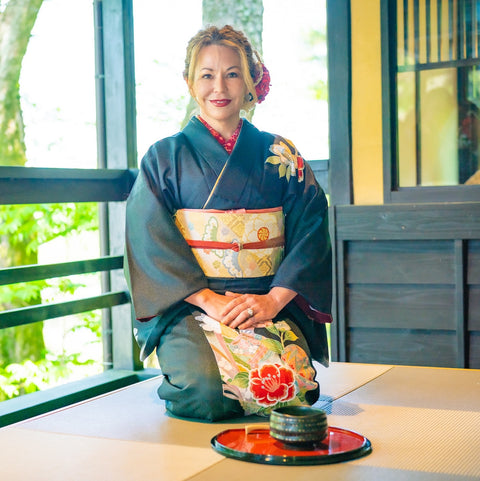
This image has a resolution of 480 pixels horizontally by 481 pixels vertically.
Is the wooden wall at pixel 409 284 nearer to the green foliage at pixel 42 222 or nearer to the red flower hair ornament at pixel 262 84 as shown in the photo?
the red flower hair ornament at pixel 262 84

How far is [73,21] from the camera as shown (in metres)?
4.20

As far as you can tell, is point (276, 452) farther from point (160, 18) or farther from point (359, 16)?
point (160, 18)

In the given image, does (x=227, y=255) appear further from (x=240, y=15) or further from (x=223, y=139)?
(x=240, y=15)

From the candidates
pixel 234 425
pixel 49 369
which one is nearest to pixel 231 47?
pixel 234 425

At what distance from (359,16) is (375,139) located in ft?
1.90

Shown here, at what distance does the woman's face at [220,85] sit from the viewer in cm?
257

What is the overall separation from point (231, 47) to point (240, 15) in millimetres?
1340

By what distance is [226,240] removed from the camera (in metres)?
2.46

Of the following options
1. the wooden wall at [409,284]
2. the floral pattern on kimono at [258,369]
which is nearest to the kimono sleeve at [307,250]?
the floral pattern on kimono at [258,369]

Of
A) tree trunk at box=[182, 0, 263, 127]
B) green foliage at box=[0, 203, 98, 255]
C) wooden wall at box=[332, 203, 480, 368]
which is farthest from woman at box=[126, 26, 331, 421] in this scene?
green foliage at box=[0, 203, 98, 255]

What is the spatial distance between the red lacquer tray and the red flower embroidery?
0.53 ft

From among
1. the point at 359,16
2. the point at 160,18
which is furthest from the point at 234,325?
the point at 160,18

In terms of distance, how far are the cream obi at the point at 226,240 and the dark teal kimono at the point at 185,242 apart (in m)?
0.03

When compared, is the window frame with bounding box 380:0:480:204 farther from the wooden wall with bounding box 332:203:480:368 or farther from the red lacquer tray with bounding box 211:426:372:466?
the red lacquer tray with bounding box 211:426:372:466
